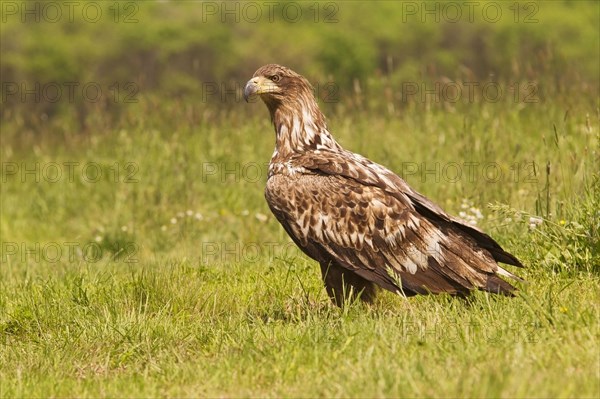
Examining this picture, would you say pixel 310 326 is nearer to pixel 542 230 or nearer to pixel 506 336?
pixel 506 336

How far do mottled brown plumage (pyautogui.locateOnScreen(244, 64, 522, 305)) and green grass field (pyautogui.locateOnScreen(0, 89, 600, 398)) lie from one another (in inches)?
7.5

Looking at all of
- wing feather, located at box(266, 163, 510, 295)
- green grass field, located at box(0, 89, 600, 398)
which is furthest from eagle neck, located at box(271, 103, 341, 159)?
green grass field, located at box(0, 89, 600, 398)

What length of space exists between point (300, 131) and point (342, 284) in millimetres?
1245

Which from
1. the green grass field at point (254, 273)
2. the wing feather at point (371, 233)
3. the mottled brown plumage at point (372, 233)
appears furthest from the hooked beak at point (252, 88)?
the green grass field at point (254, 273)

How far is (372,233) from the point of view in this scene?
6.52 m

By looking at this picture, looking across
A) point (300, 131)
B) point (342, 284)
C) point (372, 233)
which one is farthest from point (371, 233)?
point (300, 131)

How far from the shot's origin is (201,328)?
6164 millimetres

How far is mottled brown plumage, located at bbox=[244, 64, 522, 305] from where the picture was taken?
6379 millimetres

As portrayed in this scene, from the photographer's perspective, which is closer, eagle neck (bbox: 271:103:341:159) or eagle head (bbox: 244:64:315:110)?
eagle neck (bbox: 271:103:341:159)

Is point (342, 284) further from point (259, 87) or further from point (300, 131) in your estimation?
point (259, 87)

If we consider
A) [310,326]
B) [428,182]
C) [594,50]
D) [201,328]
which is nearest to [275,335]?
[310,326]

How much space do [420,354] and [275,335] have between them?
100 cm

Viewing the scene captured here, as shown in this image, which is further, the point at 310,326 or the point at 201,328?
the point at 201,328

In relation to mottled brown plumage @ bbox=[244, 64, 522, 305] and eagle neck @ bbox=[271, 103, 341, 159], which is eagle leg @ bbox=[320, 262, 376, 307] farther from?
eagle neck @ bbox=[271, 103, 341, 159]
